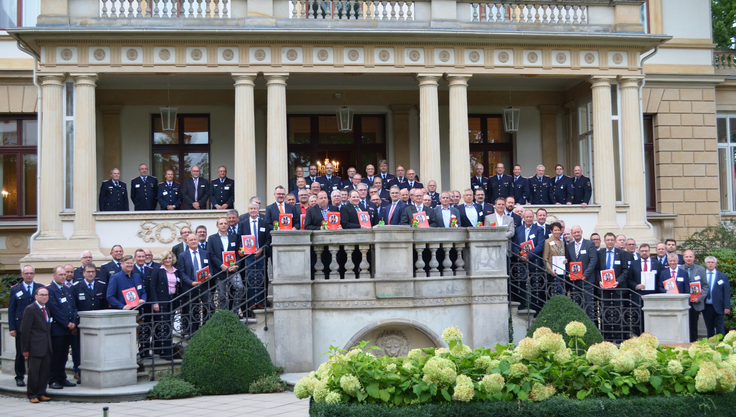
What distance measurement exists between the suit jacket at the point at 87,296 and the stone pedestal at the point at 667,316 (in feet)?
29.2

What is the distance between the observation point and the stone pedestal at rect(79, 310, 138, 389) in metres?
11.5

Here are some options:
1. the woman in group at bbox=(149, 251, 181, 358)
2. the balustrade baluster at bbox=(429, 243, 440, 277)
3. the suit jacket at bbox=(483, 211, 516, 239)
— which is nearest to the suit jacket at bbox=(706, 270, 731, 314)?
the suit jacket at bbox=(483, 211, 516, 239)

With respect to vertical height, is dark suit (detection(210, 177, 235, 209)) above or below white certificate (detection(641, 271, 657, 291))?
above

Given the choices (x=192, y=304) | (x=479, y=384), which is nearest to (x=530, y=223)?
(x=192, y=304)

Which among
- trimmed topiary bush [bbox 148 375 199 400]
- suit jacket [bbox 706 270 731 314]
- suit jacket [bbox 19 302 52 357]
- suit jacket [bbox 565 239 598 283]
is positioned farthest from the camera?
suit jacket [bbox 706 270 731 314]

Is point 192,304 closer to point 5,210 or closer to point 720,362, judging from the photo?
point 720,362

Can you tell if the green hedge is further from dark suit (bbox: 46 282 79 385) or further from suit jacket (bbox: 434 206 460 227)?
suit jacket (bbox: 434 206 460 227)

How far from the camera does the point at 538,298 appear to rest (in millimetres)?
13164

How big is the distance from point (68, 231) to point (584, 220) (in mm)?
12558

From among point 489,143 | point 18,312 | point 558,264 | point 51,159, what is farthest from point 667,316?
point 51,159

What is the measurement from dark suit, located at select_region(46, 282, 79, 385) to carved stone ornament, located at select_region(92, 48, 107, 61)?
27.2 feet

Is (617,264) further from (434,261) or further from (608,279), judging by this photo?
(434,261)

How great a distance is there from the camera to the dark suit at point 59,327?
1182 centimetres

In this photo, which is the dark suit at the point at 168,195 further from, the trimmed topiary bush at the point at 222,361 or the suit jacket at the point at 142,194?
the trimmed topiary bush at the point at 222,361
